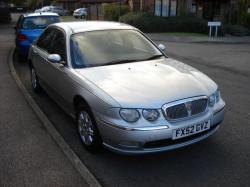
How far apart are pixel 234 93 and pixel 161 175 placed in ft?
13.4

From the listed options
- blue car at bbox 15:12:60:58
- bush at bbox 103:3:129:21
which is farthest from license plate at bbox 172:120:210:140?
bush at bbox 103:3:129:21

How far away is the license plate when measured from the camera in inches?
155

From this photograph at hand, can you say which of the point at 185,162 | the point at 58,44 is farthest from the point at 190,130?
the point at 58,44

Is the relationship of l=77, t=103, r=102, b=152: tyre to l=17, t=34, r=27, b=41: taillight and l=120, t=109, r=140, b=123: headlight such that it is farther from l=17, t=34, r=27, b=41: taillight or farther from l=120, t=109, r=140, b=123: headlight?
l=17, t=34, r=27, b=41: taillight

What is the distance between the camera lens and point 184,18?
25406 mm

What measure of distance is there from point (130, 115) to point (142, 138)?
29 cm

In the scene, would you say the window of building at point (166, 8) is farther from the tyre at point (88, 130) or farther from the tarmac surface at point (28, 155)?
the tyre at point (88, 130)

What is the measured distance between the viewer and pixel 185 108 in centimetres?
402

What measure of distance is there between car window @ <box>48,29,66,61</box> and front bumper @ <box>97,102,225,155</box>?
5.65 feet

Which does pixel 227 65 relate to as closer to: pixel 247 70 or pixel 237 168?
pixel 247 70

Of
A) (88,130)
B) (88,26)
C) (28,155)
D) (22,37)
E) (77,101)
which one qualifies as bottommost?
(28,155)

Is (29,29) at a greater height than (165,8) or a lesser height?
lesser

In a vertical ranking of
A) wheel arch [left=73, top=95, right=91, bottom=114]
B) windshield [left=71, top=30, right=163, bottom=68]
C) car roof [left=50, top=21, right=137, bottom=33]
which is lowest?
wheel arch [left=73, top=95, right=91, bottom=114]

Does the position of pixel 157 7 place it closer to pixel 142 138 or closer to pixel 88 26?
pixel 88 26
